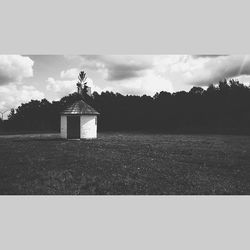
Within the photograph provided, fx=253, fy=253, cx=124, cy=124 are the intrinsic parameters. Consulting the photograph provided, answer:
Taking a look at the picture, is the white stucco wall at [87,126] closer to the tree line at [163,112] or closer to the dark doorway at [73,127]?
the dark doorway at [73,127]

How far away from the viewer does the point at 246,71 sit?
16.4 m

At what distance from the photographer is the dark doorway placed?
82.4 feet

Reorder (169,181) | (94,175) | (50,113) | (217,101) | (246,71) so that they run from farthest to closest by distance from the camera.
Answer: (50,113) → (217,101) → (246,71) → (94,175) → (169,181)

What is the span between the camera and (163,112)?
162 feet

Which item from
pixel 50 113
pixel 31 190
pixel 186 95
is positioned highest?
pixel 186 95

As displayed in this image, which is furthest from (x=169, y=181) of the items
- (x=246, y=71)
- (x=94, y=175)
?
(x=246, y=71)

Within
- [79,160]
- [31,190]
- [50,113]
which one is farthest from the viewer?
[50,113]

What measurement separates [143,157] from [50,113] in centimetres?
4314

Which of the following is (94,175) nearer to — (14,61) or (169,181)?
(169,181)

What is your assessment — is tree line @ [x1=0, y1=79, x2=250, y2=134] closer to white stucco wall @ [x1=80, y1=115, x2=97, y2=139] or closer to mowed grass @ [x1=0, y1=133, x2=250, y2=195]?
white stucco wall @ [x1=80, y1=115, x2=97, y2=139]

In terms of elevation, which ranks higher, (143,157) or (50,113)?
(50,113)

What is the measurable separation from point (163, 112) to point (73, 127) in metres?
27.4

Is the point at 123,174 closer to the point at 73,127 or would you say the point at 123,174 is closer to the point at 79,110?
the point at 73,127

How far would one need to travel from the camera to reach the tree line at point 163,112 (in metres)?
39.3
